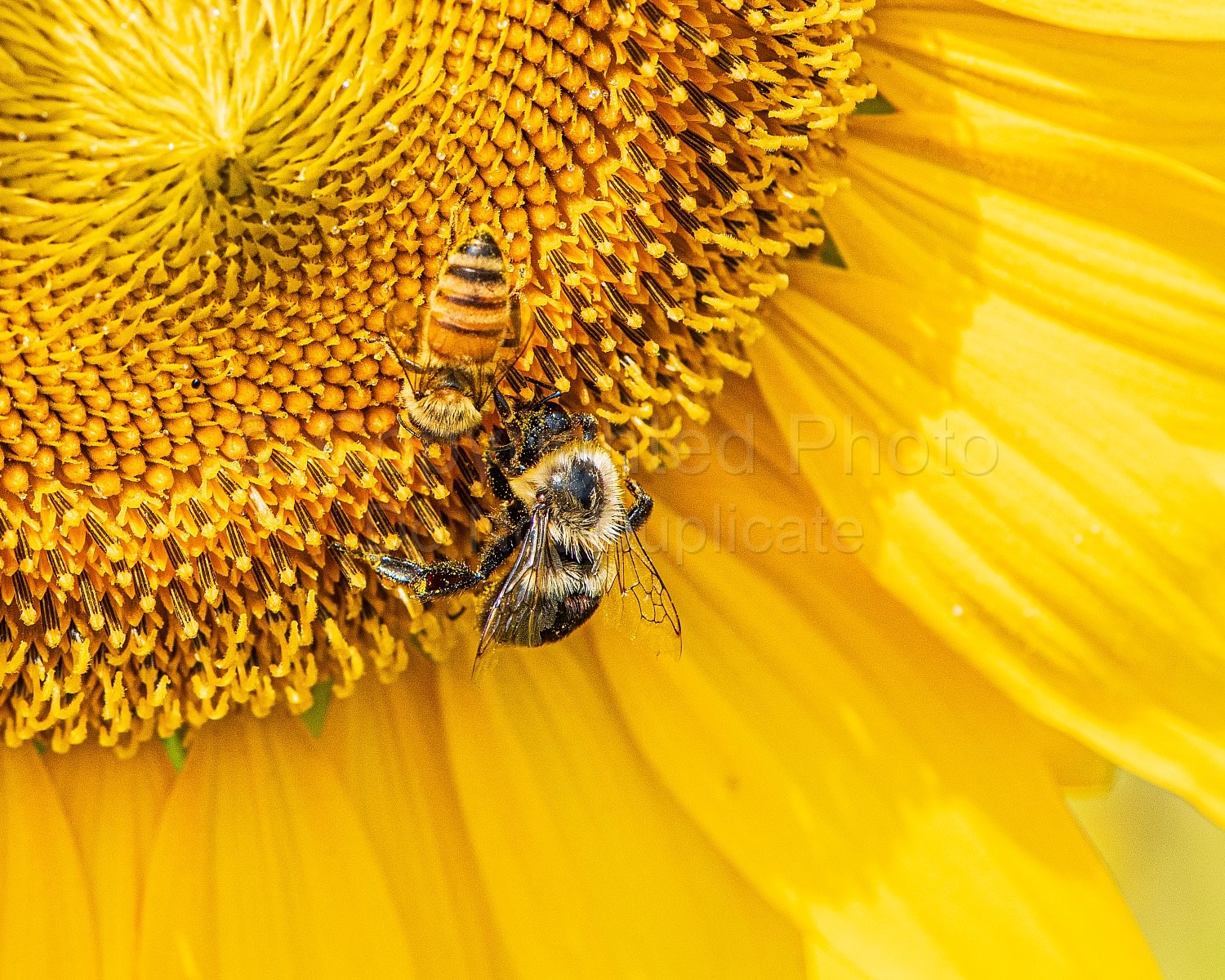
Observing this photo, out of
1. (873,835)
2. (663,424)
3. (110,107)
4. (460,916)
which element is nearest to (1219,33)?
(663,424)

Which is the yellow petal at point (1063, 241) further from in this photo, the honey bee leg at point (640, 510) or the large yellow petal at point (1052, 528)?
the honey bee leg at point (640, 510)

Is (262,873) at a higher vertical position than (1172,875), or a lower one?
higher

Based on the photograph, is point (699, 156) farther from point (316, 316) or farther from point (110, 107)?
point (110, 107)

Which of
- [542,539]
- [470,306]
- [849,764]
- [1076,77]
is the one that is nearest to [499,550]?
[542,539]

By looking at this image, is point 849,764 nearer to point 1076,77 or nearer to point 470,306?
point 470,306

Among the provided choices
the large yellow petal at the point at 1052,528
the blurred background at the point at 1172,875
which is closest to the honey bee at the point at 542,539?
the large yellow petal at the point at 1052,528

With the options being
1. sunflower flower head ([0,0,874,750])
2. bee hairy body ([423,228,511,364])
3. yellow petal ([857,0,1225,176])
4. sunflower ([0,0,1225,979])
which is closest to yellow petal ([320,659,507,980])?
sunflower ([0,0,1225,979])

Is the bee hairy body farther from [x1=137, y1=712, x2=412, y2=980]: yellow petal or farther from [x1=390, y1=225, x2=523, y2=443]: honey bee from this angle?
[x1=137, y1=712, x2=412, y2=980]: yellow petal
